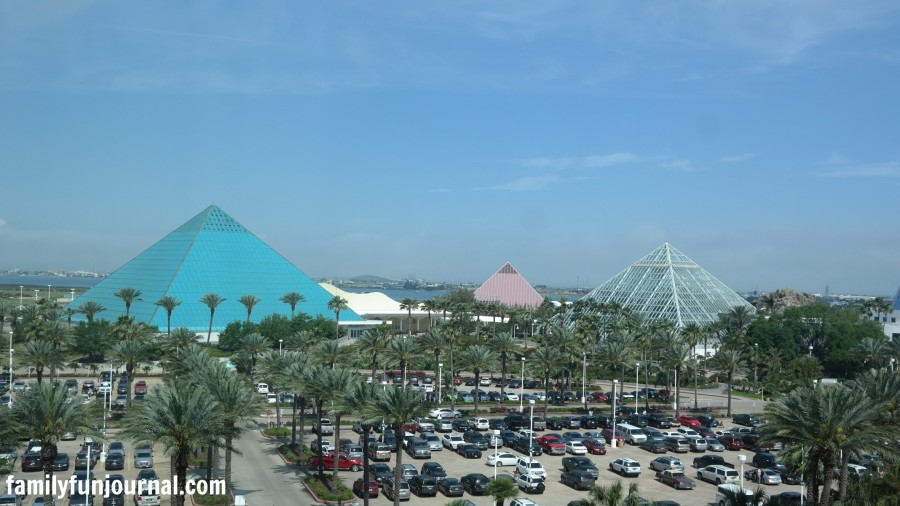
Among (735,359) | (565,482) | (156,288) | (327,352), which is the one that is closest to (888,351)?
(735,359)

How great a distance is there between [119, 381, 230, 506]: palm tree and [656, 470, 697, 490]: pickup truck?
792 inches

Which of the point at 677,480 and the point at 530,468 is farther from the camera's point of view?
the point at 530,468

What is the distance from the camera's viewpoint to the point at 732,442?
44656 mm

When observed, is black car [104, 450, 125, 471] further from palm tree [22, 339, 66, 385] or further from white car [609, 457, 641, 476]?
white car [609, 457, 641, 476]

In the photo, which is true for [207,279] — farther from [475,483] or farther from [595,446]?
[475,483]

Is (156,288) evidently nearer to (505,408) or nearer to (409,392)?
(505,408)

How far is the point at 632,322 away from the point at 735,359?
20.0 m

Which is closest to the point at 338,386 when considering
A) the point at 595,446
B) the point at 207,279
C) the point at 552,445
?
the point at 552,445

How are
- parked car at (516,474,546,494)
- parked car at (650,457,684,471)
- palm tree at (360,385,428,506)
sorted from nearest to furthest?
palm tree at (360,385,428,506) < parked car at (516,474,546,494) < parked car at (650,457,684,471)

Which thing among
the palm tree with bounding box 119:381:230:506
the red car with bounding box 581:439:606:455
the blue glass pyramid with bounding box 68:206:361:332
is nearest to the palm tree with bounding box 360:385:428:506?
the palm tree with bounding box 119:381:230:506

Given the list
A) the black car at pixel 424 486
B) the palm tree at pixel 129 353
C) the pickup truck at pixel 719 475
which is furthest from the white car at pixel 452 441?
the palm tree at pixel 129 353

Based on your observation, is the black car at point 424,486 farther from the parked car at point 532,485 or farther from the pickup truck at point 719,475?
the pickup truck at point 719,475

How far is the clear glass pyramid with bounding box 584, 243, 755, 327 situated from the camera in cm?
9881

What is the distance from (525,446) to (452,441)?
3754 mm
